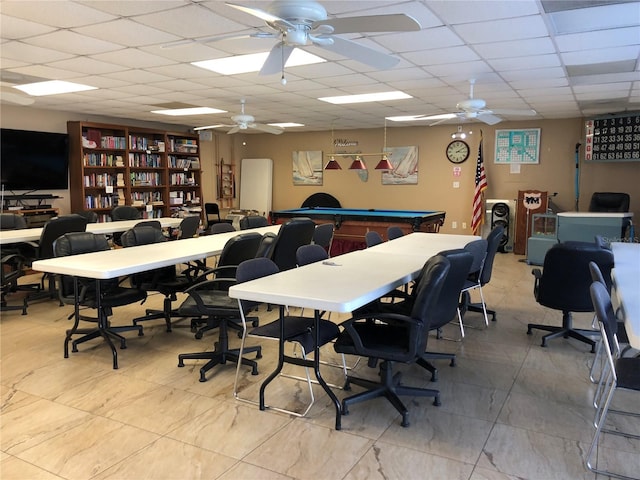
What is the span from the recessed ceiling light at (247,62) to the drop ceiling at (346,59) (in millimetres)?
151

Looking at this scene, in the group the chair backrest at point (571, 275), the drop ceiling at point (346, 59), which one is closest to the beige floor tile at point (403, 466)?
the chair backrest at point (571, 275)

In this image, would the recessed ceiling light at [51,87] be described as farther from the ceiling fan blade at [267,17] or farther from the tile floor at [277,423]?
the ceiling fan blade at [267,17]

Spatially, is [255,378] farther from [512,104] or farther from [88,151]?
[88,151]

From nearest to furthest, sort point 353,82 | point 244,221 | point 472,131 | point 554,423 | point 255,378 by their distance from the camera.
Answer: point 554,423 < point 255,378 < point 353,82 < point 244,221 < point 472,131

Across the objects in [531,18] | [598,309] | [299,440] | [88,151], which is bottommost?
[299,440]

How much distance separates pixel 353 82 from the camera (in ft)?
18.6

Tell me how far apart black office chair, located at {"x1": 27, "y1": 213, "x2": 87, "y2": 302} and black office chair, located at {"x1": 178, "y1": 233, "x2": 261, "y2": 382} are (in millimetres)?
2272

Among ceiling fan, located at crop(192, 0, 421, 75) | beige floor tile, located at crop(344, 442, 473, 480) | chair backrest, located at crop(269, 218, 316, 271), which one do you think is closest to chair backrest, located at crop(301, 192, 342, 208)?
chair backrest, located at crop(269, 218, 316, 271)

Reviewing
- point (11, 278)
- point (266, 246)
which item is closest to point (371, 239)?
point (266, 246)

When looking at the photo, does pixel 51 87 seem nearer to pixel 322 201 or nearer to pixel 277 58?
pixel 277 58

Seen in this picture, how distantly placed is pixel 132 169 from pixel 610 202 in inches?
340

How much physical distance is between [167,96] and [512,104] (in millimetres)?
5022

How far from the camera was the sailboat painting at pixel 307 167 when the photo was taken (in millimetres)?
11445

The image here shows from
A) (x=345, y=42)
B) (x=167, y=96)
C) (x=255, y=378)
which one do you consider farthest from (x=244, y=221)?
(x=345, y=42)
